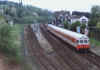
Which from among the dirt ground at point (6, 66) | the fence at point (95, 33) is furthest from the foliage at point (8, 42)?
the fence at point (95, 33)

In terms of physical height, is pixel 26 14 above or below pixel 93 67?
above

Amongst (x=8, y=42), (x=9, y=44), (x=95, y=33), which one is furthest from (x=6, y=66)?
(x=95, y=33)

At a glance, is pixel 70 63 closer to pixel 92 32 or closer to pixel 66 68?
pixel 66 68

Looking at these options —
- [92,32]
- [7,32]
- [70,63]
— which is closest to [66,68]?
[70,63]

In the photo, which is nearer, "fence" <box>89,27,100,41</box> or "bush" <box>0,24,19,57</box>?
"bush" <box>0,24,19,57</box>

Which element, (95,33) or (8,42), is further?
(95,33)

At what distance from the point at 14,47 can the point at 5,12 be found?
3213 millimetres

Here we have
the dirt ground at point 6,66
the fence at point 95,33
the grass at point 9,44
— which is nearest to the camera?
the dirt ground at point 6,66

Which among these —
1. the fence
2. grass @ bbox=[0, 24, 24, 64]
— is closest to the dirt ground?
grass @ bbox=[0, 24, 24, 64]

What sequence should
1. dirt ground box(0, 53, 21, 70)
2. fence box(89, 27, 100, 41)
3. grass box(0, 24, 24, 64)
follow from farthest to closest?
fence box(89, 27, 100, 41), grass box(0, 24, 24, 64), dirt ground box(0, 53, 21, 70)

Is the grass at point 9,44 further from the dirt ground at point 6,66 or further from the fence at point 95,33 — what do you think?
the fence at point 95,33

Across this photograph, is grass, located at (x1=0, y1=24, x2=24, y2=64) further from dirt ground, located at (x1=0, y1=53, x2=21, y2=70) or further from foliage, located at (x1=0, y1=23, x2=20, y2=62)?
dirt ground, located at (x1=0, y1=53, x2=21, y2=70)

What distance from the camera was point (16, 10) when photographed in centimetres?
1220

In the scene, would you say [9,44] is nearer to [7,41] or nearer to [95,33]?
[7,41]
